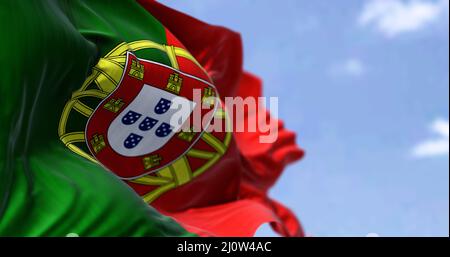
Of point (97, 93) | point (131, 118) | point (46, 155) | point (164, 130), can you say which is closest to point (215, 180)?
point (164, 130)

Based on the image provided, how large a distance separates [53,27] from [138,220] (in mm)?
514

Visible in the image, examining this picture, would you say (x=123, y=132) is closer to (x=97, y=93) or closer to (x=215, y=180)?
(x=97, y=93)

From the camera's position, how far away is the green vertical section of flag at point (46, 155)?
1.53 m

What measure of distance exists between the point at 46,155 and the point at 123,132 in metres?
0.82

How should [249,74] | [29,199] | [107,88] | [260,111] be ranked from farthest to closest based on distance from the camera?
[249,74] → [260,111] → [107,88] → [29,199]

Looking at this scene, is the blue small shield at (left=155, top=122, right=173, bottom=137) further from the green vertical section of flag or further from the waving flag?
the green vertical section of flag

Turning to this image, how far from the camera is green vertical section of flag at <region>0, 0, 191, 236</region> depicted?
1528 mm

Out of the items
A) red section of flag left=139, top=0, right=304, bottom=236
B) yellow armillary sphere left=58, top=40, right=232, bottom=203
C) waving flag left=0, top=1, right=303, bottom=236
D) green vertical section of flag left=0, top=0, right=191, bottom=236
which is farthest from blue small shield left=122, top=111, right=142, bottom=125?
green vertical section of flag left=0, top=0, right=191, bottom=236

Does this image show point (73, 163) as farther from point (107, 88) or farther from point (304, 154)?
point (304, 154)

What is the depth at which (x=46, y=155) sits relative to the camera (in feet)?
5.51

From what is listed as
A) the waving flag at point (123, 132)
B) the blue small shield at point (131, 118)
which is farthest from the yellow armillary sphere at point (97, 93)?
the blue small shield at point (131, 118)

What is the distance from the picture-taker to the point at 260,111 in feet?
14.0

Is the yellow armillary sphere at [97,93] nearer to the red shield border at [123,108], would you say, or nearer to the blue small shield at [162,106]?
the red shield border at [123,108]
